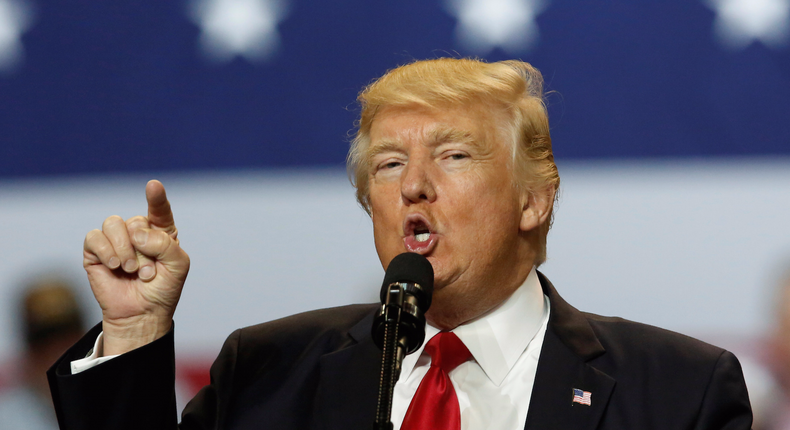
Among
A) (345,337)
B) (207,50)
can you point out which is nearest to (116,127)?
(207,50)

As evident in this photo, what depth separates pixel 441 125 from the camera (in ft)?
5.19

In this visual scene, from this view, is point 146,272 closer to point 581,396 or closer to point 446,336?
point 446,336

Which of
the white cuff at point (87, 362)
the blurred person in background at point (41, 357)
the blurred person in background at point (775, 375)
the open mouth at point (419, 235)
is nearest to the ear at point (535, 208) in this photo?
the open mouth at point (419, 235)

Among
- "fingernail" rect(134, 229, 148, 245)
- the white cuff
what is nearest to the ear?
"fingernail" rect(134, 229, 148, 245)

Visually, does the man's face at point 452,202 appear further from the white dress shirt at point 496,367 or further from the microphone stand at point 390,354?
the microphone stand at point 390,354

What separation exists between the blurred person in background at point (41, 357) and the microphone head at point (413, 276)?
182 centimetres

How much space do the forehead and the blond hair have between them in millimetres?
17

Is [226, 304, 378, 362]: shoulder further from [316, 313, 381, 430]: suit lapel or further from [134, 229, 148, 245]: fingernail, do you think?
[134, 229, 148, 245]: fingernail

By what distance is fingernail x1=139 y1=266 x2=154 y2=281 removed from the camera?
4.66ft

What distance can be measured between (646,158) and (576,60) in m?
0.44

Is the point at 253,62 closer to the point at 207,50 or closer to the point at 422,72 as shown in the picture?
the point at 207,50

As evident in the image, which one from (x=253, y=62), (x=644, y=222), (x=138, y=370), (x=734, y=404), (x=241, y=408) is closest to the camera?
(x=138, y=370)

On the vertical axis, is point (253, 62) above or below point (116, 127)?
above

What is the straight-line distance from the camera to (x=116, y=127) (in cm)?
271
